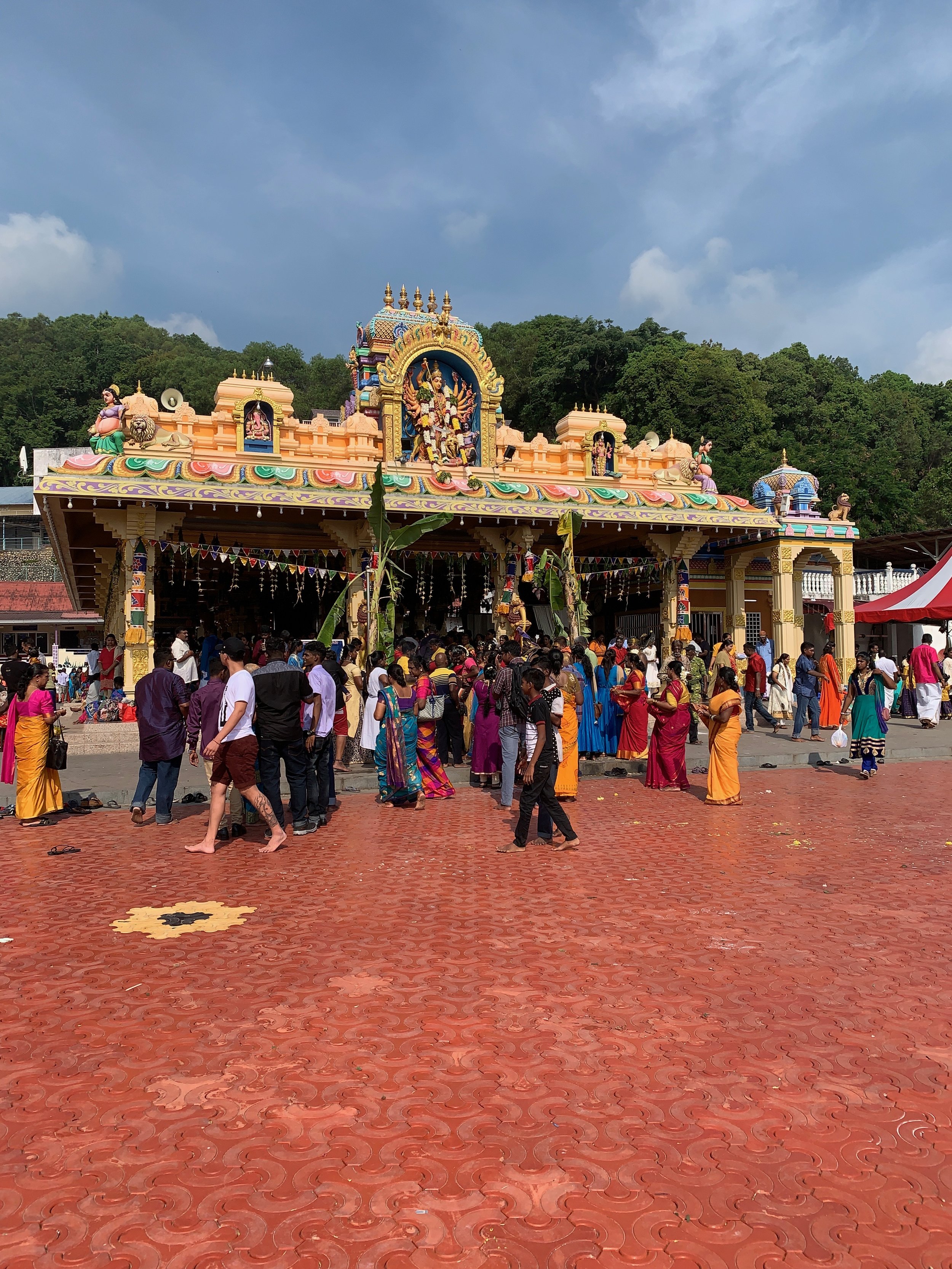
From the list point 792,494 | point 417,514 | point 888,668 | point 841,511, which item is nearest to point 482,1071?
point 417,514

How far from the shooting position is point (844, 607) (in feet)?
67.4

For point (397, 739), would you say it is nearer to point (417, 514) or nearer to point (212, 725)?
point (212, 725)

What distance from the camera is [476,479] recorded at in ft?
56.2

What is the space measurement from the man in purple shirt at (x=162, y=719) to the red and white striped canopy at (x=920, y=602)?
1700cm

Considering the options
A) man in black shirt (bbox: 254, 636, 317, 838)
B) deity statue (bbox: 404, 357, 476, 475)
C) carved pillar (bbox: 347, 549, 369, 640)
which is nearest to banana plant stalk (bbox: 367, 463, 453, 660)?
man in black shirt (bbox: 254, 636, 317, 838)

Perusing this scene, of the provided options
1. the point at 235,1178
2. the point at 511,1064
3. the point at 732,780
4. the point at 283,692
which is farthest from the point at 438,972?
the point at 732,780

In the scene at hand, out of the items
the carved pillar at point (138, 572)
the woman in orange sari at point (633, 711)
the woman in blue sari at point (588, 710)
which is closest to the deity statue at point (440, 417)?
the carved pillar at point (138, 572)

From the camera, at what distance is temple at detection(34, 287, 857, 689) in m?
15.4

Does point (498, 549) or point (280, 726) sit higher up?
point (498, 549)

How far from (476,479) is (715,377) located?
970 inches

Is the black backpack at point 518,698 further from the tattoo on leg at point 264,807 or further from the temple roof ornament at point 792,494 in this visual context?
the temple roof ornament at point 792,494

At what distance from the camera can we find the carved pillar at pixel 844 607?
20.3m

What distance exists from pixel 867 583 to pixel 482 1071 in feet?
86.5

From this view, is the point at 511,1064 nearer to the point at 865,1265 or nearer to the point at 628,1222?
the point at 628,1222
